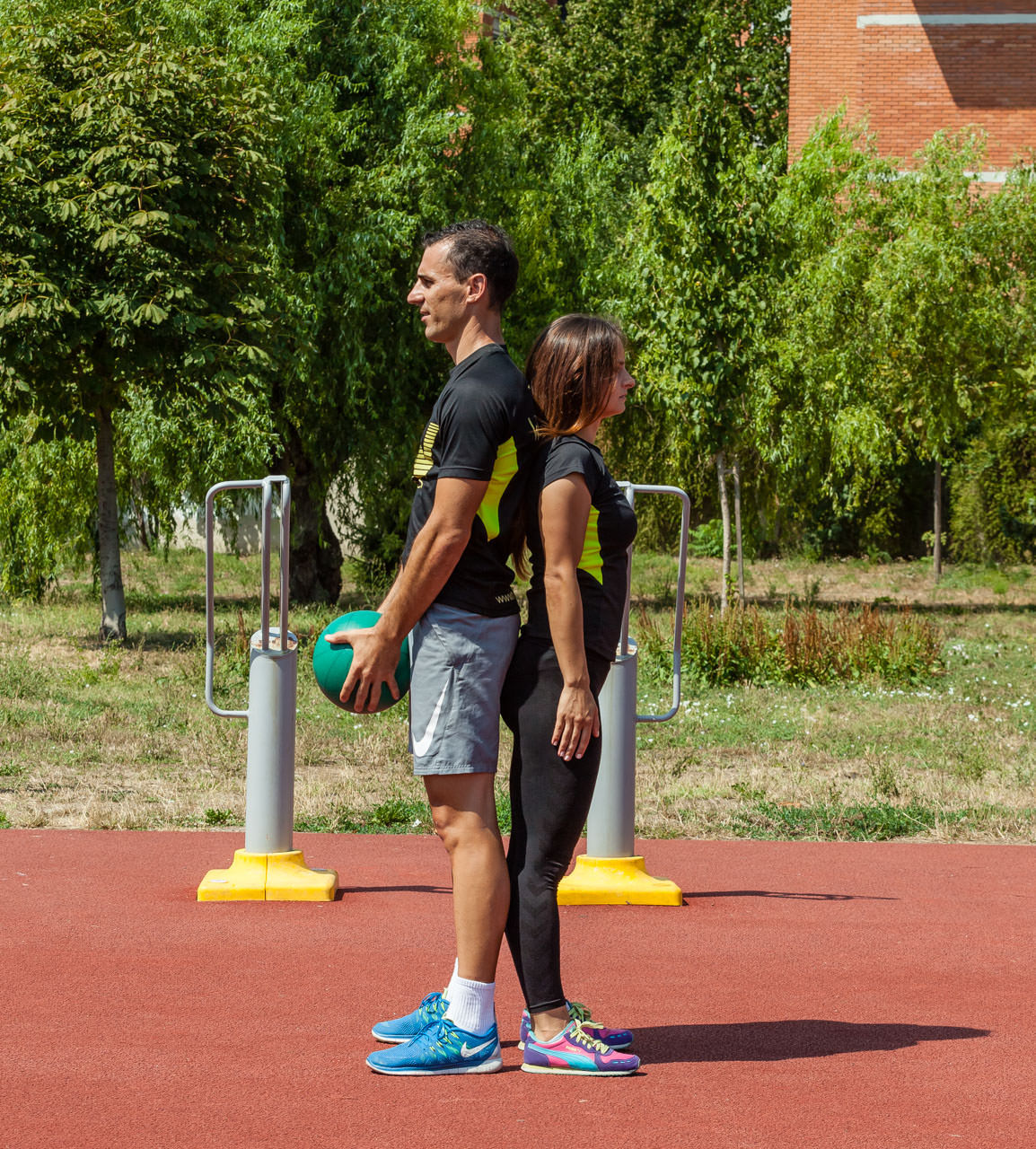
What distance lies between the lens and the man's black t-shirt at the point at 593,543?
138 inches

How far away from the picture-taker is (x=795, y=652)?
485 inches

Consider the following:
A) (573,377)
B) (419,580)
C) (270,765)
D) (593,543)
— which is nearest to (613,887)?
(270,765)

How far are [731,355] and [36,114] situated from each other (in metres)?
9.10

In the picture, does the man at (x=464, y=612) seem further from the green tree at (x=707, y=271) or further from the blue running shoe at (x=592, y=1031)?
the green tree at (x=707, y=271)

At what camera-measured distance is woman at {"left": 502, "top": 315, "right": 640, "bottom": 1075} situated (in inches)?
138

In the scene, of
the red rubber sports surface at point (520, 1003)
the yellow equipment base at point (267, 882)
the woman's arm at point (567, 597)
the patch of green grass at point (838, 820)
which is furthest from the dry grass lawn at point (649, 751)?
the woman's arm at point (567, 597)

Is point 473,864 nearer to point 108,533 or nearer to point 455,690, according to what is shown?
point 455,690

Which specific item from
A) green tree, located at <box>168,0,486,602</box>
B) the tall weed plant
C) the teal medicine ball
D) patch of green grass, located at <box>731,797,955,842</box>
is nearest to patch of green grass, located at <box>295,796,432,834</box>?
patch of green grass, located at <box>731,797,955,842</box>

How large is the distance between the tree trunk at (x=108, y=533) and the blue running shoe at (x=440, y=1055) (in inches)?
463

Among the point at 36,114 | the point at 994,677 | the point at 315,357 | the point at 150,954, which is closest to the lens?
the point at 150,954

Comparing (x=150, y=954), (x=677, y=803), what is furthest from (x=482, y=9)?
(x=150, y=954)

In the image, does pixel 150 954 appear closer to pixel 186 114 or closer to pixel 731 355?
pixel 186 114

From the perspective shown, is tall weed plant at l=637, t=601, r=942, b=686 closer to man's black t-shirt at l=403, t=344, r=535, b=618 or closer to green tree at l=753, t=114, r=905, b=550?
green tree at l=753, t=114, r=905, b=550

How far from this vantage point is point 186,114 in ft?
45.2
